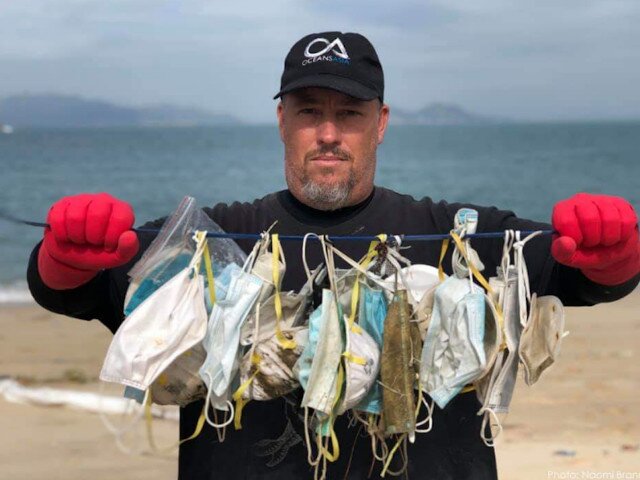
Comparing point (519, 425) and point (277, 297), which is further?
point (519, 425)

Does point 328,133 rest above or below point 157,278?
above

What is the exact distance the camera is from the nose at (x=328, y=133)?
3283 mm

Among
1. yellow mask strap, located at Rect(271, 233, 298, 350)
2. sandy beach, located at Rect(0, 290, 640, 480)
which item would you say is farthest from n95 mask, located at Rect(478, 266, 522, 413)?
sandy beach, located at Rect(0, 290, 640, 480)

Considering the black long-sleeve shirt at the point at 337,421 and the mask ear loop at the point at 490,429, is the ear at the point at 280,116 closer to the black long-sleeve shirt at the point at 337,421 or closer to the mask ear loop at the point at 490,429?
the black long-sleeve shirt at the point at 337,421

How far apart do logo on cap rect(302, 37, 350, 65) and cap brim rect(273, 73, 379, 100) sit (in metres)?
0.07

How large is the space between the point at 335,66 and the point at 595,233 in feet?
3.47

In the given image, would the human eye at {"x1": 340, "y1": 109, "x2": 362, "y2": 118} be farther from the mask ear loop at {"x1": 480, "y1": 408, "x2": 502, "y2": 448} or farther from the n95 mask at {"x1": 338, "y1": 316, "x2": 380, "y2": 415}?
the mask ear loop at {"x1": 480, "y1": 408, "x2": 502, "y2": 448}

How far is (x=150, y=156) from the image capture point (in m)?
57.9

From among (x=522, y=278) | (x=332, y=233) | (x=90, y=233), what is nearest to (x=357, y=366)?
(x=522, y=278)

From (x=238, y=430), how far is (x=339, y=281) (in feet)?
1.89

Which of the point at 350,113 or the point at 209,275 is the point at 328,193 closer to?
the point at 350,113

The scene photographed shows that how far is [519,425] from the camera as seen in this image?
7.34m

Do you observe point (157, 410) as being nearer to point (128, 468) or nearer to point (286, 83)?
point (128, 468)

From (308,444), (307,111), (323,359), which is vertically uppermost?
(307,111)
